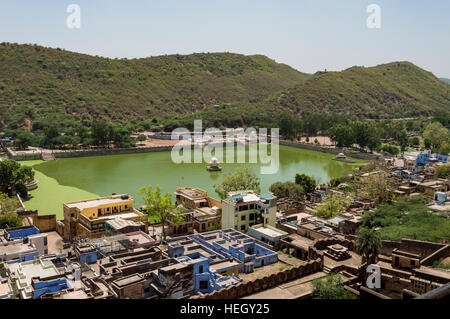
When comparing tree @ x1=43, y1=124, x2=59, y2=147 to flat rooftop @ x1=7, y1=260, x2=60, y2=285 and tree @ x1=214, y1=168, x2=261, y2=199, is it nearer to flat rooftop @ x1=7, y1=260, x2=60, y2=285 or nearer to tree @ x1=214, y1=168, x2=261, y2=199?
tree @ x1=214, y1=168, x2=261, y2=199

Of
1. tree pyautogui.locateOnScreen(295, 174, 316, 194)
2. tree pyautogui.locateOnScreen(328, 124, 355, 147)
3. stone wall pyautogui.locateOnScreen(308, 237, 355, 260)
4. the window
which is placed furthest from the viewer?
tree pyautogui.locateOnScreen(328, 124, 355, 147)

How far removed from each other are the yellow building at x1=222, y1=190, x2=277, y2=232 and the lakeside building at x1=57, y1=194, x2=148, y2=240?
3641 mm

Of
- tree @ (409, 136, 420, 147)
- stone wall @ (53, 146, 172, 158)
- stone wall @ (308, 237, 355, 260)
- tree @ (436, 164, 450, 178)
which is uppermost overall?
tree @ (409, 136, 420, 147)

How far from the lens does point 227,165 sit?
123 ft

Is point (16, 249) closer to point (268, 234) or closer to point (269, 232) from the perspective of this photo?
point (268, 234)

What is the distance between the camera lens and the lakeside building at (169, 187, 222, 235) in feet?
60.3

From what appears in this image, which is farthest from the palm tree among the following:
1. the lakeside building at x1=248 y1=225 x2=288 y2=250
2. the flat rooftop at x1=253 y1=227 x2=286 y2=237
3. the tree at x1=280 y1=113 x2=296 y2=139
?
the tree at x1=280 y1=113 x2=296 y2=139

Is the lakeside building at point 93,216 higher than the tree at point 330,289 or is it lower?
higher

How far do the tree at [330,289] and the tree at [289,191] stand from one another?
447 inches

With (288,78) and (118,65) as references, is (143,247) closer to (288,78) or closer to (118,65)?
(118,65)

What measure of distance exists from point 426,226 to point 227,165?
76.2 ft

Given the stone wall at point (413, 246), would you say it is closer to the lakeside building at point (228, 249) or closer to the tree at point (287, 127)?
the lakeside building at point (228, 249)

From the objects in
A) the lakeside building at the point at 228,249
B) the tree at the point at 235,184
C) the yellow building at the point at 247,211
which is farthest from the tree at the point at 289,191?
the lakeside building at the point at 228,249

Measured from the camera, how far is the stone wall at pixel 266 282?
11.3 m
